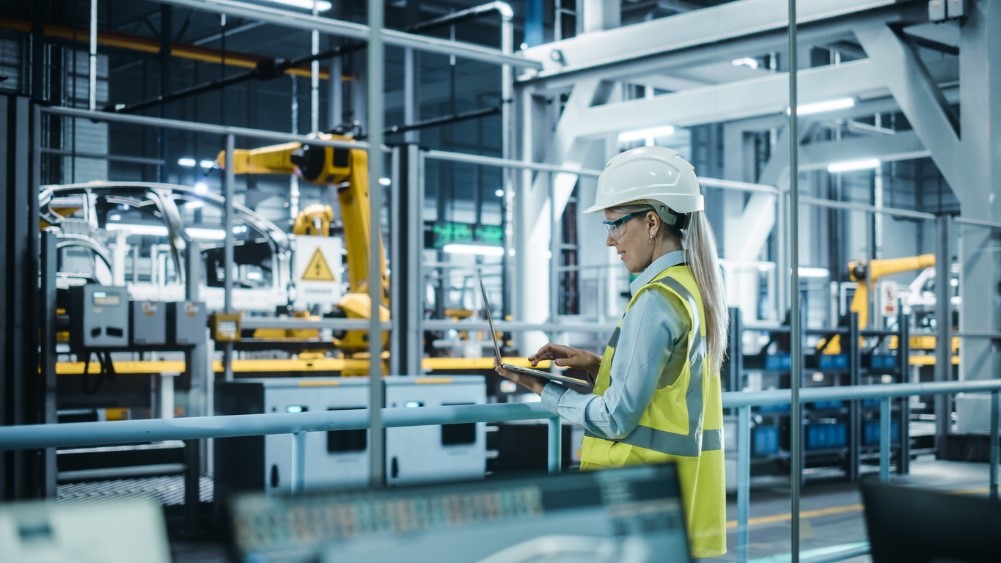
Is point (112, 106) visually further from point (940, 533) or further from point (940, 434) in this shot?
point (940, 533)

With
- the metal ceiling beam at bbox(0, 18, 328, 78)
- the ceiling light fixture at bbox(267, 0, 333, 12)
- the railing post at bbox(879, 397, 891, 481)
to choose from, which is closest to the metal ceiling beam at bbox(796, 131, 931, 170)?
the railing post at bbox(879, 397, 891, 481)

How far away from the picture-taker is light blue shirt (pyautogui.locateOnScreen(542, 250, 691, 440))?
1910 millimetres

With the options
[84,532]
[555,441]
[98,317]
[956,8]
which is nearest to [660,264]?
[555,441]

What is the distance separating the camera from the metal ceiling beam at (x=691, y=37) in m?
7.61

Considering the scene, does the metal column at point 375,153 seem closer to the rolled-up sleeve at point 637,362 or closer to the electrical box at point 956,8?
the rolled-up sleeve at point 637,362

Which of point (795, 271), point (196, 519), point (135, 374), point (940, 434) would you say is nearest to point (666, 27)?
point (940, 434)

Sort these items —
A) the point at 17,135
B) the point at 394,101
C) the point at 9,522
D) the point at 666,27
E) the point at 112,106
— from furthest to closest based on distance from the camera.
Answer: the point at 394,101, the point at 112,106, the point at 666,27, the point at 17,135, the point at 9,522

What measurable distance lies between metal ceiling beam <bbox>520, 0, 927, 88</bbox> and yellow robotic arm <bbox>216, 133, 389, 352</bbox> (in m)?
2.92

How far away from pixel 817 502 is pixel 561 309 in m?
4.35

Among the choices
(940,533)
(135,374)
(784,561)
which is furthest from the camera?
(135,374)

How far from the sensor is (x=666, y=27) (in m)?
9.73

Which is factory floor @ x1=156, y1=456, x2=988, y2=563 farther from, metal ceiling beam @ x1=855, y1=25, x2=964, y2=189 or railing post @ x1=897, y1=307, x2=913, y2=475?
metal ceiling beam @ x1=855, y1=25, x2=964, y2=189

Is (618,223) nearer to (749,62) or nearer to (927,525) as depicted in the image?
(927,525)

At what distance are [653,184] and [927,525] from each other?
1.01 m
